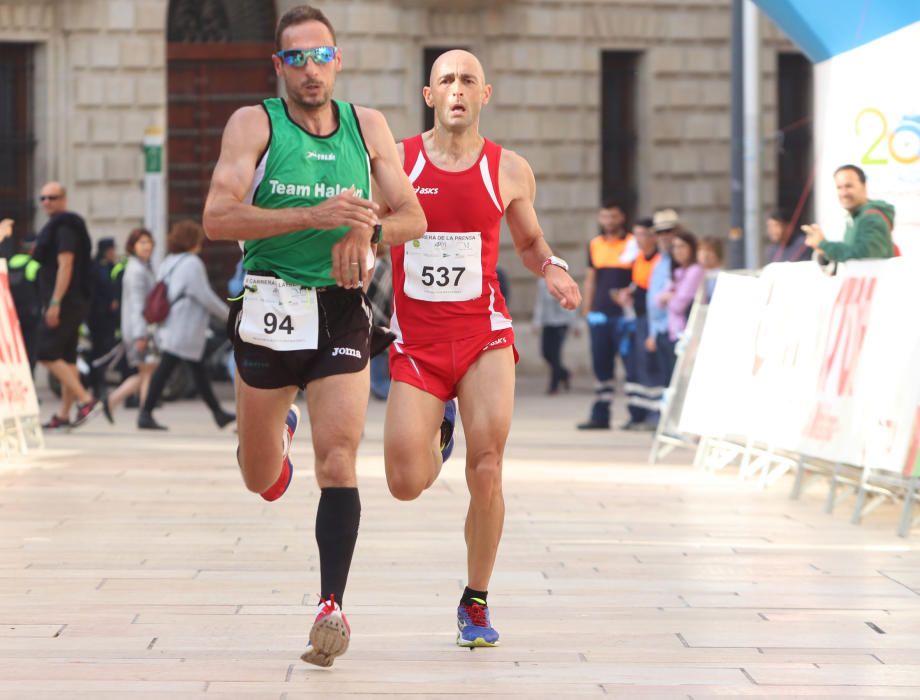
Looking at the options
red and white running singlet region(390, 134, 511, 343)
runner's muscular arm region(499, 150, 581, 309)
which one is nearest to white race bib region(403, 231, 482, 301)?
red and white running singlet region(390, 134, 511, 343)

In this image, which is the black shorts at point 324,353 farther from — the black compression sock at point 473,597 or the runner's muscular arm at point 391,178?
the black compression sock at point 473,597

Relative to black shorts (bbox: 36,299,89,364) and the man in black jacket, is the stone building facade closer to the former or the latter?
the man in black jacket

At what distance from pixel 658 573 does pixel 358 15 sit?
1969 centimetres

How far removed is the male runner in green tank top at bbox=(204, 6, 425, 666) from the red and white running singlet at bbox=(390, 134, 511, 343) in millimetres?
410

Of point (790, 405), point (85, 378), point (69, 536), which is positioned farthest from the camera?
point (85, 378)

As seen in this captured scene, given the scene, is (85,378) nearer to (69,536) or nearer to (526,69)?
(526,69)

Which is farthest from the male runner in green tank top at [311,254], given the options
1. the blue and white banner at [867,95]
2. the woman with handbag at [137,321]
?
the woman with handbag at [137,321]

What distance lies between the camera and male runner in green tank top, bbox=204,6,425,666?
20.3ft

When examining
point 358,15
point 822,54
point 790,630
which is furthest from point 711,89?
point 790,630

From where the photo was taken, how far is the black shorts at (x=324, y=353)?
6359 mm

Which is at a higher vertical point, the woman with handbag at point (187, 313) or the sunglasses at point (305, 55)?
the sunglasses at point (305, 55)

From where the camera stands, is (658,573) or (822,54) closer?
(658,573)

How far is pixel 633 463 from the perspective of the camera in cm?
1384

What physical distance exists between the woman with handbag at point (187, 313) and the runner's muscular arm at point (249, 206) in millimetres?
9684
